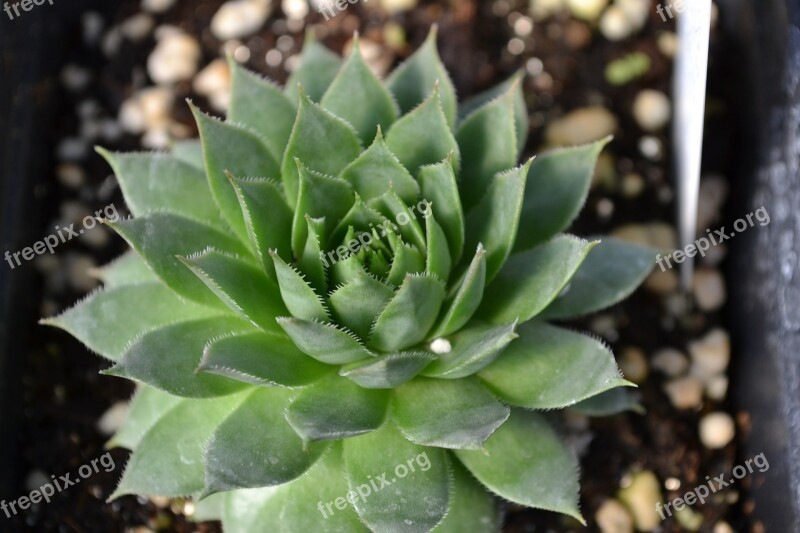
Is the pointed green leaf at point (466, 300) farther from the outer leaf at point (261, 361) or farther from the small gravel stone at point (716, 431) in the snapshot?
the small gravel stone at point (716, 431)

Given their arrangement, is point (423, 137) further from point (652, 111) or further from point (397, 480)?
point (652, 111)

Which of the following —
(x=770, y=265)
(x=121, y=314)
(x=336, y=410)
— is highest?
(x=121, y=314)

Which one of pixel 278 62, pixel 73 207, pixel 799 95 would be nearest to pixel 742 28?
pixel 799 95

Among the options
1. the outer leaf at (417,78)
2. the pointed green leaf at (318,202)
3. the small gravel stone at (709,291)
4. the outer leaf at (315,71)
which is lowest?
the small gravel stone at (709,291)

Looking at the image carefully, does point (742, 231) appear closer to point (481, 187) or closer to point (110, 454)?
point (481, 187)

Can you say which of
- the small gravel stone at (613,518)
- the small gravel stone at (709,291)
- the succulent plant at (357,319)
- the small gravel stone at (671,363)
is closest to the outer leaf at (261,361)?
the succulent plant at (357,319)

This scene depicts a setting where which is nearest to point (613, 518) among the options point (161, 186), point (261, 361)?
point (261, 361)
